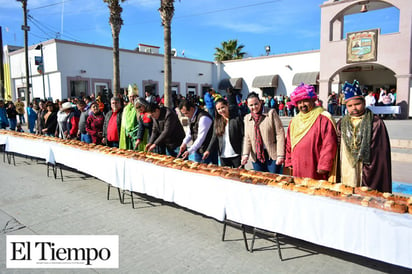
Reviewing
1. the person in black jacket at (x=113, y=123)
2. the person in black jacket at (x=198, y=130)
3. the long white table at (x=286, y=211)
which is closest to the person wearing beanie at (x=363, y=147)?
the long white table at (x=286, y=211)

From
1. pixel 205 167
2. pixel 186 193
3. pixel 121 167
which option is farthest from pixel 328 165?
pixel 121 167

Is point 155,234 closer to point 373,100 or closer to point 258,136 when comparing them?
point 258,136

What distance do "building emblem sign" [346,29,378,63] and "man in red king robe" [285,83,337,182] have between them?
14.5 metres

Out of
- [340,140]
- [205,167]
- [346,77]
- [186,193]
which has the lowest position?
[186,193]

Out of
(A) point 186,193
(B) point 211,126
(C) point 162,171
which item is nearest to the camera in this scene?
(A) point 186,193

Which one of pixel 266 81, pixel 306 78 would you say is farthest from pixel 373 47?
pixel 266 81

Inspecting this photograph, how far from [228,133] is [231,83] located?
73.7 feet

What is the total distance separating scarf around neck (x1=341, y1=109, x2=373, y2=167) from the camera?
2.83 m

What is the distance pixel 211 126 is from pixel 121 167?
1452mm

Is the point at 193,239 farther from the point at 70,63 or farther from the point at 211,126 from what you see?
the point at 70,63

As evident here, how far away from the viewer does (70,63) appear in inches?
712

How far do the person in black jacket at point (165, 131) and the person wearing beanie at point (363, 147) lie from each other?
2550 mm

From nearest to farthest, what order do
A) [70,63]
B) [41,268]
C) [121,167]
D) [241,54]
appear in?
[41,268] → [121,167] → [70,63] → [241,54]

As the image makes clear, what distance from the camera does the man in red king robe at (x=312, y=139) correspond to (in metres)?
3.01
